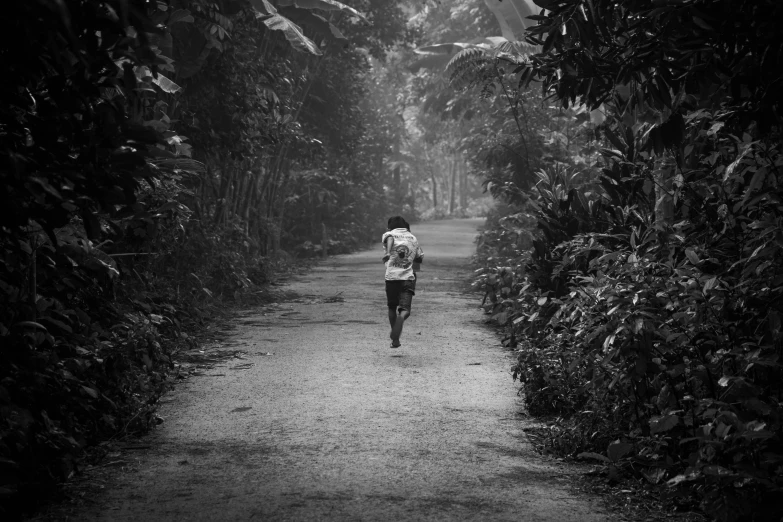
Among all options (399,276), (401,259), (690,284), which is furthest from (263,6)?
(690,284)

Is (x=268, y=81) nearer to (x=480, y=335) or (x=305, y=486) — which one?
(x=480, y=335)

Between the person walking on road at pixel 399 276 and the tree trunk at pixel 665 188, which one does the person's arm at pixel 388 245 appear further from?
the tree trunk at pixel 665 188

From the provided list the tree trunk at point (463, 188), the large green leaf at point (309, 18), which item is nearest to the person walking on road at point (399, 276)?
the large green leaf at point (309, 18)

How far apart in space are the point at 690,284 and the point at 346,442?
273cm

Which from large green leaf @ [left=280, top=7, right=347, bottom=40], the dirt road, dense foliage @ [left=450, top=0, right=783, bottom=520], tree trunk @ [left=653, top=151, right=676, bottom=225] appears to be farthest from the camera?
large green leaf @ [left=280, top=7, right=347, bottom=40]

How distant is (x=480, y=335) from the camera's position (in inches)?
498

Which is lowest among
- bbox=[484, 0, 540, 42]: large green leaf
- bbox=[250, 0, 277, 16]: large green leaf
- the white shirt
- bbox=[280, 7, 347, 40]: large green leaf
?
the white shirt

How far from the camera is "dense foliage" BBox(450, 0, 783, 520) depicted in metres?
5.10

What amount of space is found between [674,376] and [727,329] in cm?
44

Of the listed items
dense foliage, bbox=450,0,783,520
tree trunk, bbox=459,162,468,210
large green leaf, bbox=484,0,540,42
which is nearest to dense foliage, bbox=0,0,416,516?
dense foliage, bbox=450,0,783,520

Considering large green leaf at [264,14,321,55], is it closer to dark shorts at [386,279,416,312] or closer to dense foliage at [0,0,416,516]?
dense foliage at [0,0,416,516]

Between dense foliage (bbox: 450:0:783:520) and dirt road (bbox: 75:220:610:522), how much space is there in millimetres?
609

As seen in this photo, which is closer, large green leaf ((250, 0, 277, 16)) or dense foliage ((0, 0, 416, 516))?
dense foliage ((0, 0, 416, 516))

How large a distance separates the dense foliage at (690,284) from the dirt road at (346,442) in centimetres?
61
